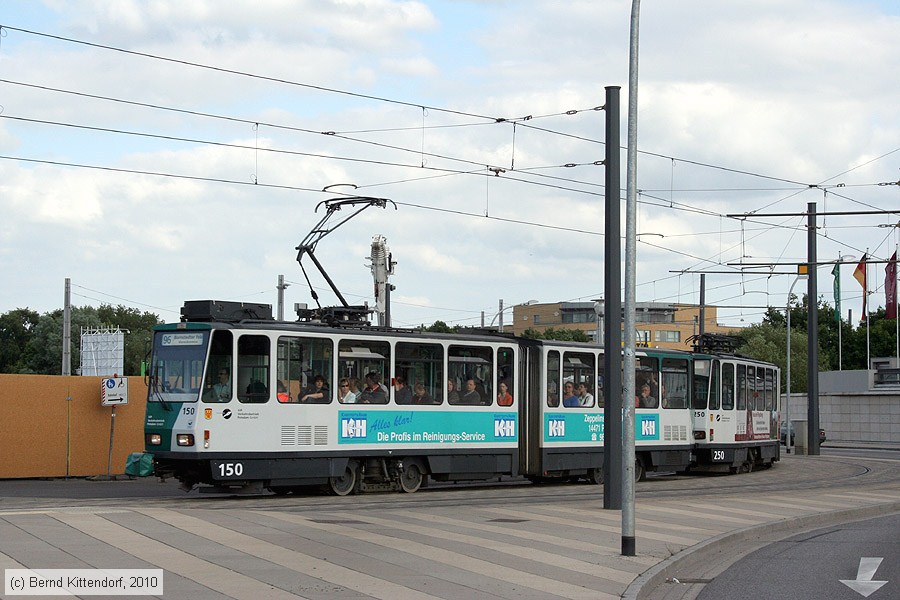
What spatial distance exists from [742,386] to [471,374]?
36.7ft

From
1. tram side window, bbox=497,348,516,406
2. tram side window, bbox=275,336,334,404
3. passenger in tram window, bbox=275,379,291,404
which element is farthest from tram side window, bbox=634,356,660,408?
passenger in tram window, bbox=275,379,291,404

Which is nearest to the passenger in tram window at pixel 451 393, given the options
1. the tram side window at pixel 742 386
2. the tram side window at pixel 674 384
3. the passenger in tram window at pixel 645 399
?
the passenger in tram window at pixel 645 399

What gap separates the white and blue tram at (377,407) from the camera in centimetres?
2052

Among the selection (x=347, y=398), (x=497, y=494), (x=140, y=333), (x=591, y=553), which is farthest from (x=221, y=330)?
(x=140, y=333)

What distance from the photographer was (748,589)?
40.5 ft

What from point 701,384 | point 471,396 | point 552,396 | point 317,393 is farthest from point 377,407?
point 701,384

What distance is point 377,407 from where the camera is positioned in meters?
22.5

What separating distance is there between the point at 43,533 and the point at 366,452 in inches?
372

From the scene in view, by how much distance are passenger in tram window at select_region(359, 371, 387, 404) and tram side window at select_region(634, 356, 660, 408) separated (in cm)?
769

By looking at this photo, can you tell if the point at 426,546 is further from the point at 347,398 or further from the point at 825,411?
the point at 825,411

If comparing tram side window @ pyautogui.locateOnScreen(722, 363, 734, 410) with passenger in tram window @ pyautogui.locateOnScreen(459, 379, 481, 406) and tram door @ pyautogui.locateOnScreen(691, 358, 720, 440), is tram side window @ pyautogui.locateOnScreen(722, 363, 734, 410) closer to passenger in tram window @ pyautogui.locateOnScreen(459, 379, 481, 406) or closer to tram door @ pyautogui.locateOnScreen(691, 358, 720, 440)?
tram door @ pyautogui.locateOnScreen(691, 358, 720, 440)

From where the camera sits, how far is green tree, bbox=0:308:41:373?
103000 millimetres

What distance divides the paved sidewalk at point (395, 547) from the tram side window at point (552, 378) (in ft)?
19.0

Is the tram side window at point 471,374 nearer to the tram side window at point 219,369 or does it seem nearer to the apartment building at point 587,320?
the tram side window at point 219,369
